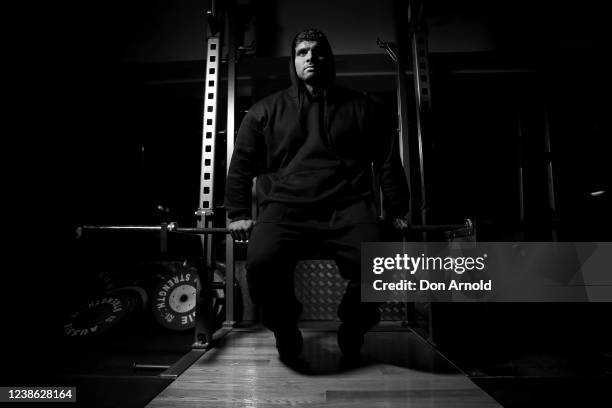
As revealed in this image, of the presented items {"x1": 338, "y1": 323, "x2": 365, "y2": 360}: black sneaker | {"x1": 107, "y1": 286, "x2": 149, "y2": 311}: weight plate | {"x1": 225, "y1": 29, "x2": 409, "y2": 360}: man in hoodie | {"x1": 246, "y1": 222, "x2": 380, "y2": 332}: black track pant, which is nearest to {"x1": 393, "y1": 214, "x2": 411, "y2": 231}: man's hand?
{"x1": 225, "y1": 29, "x2": 409, "y2": 360}: man in hoodie

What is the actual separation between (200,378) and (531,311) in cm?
256

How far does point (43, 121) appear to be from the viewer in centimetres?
264

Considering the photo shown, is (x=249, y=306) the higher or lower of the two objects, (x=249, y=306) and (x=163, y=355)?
the higher

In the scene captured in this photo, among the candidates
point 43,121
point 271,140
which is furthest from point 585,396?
point 43,121

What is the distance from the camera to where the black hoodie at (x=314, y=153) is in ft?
5.11

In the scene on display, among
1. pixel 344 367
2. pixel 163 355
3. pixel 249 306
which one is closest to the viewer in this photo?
pixel 344 367

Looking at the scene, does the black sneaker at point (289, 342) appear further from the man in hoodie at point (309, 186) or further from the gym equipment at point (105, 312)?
the gym equipment at point (105, 312)

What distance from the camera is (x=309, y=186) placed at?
1534 millimetres

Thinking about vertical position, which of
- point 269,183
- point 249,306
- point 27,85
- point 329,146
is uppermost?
point 27,85

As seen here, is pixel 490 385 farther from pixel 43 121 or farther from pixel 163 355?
pixel 43 121

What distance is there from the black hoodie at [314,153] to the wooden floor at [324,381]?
26.8 inches

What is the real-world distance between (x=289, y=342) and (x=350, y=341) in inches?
11.1

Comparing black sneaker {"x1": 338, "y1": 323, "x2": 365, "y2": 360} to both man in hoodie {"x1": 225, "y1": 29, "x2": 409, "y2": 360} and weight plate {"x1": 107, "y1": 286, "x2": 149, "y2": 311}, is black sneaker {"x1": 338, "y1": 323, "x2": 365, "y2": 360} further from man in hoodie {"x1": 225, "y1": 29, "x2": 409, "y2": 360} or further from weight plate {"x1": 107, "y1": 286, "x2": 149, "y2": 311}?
weight plate {"x1": 107, "y1": 286, "x2": 149, "y2": 311}

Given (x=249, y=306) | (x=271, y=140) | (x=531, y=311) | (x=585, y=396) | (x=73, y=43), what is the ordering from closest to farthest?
(x=585, y=396) → (x=271, y=140) → (x=249, y=306) → (x=531, y=311) → (x=73, y=43)
